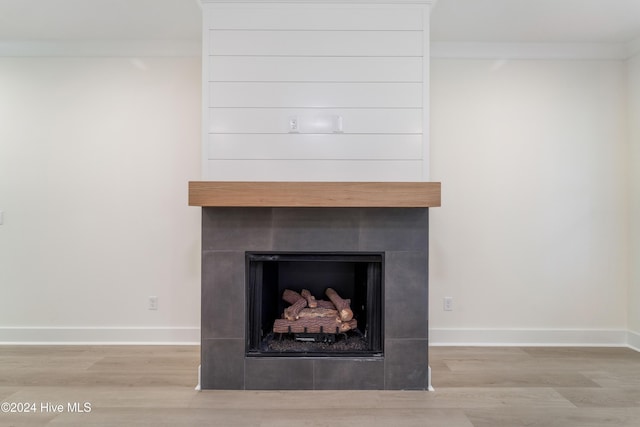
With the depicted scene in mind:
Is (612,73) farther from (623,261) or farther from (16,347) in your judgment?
(16,347)

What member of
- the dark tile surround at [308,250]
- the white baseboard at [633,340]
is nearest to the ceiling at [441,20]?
the dark tile surround at [308,250]

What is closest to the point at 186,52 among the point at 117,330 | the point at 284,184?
the point at 284,184

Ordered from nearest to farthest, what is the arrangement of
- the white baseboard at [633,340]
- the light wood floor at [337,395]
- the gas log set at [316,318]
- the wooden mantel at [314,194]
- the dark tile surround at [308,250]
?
the light wood floor at [337,395], the wooden mantel at [314,194], the dark tile surround at [308,250], the gas log set at [316,318], the white baseboard at [633,340]

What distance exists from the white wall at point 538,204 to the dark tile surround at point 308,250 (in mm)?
838

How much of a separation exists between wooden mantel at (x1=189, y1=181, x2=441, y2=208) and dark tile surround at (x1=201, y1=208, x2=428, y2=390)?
0.14 m

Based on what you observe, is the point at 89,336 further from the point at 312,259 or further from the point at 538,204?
the point at 538,204

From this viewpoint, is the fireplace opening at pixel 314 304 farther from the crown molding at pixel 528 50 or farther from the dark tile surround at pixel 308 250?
the crown molding at pixel 528 50

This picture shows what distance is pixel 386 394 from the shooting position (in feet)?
6.90

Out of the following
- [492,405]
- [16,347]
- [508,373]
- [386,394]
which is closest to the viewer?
[492,405]

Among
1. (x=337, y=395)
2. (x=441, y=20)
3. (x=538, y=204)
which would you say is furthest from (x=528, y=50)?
(x=337, y=395)

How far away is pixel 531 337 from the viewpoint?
9.45 feet

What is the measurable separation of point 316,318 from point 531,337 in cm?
182

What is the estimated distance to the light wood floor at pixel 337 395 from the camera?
72.3 inches

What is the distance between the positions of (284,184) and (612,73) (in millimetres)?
2882
